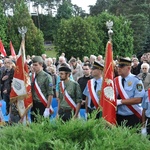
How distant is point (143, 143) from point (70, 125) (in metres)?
0.70

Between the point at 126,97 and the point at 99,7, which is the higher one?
the point at 99,7

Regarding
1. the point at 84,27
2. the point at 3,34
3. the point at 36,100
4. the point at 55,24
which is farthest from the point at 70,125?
the point at 55,24

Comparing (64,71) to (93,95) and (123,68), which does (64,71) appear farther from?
(123,68)

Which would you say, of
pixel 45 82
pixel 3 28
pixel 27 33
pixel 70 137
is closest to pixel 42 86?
pixel 45 82

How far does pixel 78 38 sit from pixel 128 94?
1150 inches

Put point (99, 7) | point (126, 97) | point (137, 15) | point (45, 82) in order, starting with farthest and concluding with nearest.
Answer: point (99, 7) → point (137, 15) → point (45, 82) → point (126, 97)

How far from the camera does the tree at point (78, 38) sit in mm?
33966

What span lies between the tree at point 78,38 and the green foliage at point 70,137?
3026cm

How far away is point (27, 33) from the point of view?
37594mm

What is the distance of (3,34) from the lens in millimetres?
36438

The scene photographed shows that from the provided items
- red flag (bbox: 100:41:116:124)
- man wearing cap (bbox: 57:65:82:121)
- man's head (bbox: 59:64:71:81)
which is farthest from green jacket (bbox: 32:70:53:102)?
red flag (bbox: 100:41:116:124)

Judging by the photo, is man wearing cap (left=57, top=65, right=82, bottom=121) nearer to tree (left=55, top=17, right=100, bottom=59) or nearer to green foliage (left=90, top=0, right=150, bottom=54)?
tree (left=55, top=17, right=100, bottom=59)

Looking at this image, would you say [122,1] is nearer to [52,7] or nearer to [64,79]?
[52,7]

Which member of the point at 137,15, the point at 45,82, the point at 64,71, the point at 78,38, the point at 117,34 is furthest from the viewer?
the point at 137,15
